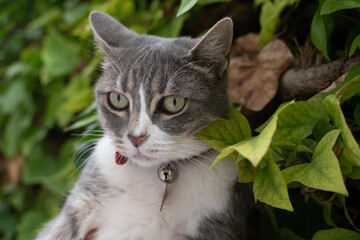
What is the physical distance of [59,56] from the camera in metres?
2.59

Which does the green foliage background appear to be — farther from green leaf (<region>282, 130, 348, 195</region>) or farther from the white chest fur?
the white chest fur

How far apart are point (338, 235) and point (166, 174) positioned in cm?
66

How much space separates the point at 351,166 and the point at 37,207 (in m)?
2.58

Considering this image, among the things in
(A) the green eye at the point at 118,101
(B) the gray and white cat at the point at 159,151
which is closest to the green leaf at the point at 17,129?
(B) the gray and white cat at the point at 159,151

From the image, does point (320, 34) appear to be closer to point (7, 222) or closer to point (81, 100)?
point (81, 100)

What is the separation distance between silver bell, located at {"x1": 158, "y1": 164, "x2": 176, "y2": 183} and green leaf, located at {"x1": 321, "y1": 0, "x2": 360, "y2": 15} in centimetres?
83

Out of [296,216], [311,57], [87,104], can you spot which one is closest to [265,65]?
[311,57]

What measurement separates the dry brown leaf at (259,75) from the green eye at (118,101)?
0.59 m

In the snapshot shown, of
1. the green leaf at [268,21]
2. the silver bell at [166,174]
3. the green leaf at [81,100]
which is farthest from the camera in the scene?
the green leaf at [81,100]

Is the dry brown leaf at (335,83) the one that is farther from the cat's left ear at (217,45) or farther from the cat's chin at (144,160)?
the cat's chin at (144,160)

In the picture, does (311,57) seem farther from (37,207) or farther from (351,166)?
(37,207)

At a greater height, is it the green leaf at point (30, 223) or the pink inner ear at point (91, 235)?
the pink inner ear at point (91, 235)

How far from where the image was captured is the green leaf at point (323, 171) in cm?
91

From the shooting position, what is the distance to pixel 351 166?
104cm
